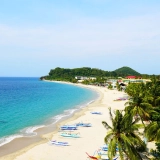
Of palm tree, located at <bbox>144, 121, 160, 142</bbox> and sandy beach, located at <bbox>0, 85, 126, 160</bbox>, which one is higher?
palm tree, located at <bbox>144, 121, 160, 142</bbox>

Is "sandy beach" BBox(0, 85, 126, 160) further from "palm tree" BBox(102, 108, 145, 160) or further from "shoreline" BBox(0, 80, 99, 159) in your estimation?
"palm tree" BBox(102, 108, 145, 160)

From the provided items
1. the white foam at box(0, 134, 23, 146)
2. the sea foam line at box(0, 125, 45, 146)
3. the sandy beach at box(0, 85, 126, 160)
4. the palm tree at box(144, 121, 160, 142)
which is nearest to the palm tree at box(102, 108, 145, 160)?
the palm tree at box(144, 121, 160, 142)

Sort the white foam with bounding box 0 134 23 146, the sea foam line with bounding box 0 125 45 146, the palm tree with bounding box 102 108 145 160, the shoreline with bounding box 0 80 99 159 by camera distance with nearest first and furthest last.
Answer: the palm tree with bounding box 102 108 145 160 < the shoreline with bounding box 0 80 99 159 < the white foam with bounding box 0 134 23 146 < the sea foam line with bounding box 0 125 45 146

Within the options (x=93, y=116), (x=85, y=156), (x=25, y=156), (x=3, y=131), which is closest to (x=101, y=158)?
(x=85, y=156)

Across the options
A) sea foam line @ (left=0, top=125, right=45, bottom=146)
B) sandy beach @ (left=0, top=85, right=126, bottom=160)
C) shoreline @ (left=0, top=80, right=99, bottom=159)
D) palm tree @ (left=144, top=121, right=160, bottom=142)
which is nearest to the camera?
palm tree @ (left=144, top=121, right=160, bottom=142)

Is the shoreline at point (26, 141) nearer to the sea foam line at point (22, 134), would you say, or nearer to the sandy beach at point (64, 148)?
the sandy beach at point (64, 148)

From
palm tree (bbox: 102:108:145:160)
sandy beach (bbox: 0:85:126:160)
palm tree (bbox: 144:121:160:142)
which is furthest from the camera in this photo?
sandy beach (bbox: 0:85:126:160)

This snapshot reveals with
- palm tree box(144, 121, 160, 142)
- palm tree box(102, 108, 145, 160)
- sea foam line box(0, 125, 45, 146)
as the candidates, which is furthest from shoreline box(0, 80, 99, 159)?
palm tree box(144, 121, 160, 142)

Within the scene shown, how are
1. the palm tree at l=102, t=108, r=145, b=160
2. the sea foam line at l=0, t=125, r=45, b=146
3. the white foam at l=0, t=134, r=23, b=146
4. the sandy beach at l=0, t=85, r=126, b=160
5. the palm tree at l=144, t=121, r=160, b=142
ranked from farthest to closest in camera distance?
the sea foam line at l=0, t=125, r=45, b=146 → the white foam at l=0, t=134, r=23, b=146 → the sandy beach at l=0, t=85, r=126, b=160 → the palm tree at l=144, t=121, r=160, b=142 → the palm tree at l=102, t=108, r=145, b=160

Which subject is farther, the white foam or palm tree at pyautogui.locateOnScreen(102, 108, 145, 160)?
the white foam

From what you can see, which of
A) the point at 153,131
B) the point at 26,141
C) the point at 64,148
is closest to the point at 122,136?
the point at 153,131

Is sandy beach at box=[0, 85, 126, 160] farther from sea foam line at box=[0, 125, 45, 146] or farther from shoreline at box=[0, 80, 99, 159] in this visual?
sea foam line at box=[0, 125, 45, 146]

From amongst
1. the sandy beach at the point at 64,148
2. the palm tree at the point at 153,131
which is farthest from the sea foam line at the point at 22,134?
the palm tree at the point at 153,131

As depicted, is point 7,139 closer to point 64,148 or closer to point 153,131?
point 64,148
